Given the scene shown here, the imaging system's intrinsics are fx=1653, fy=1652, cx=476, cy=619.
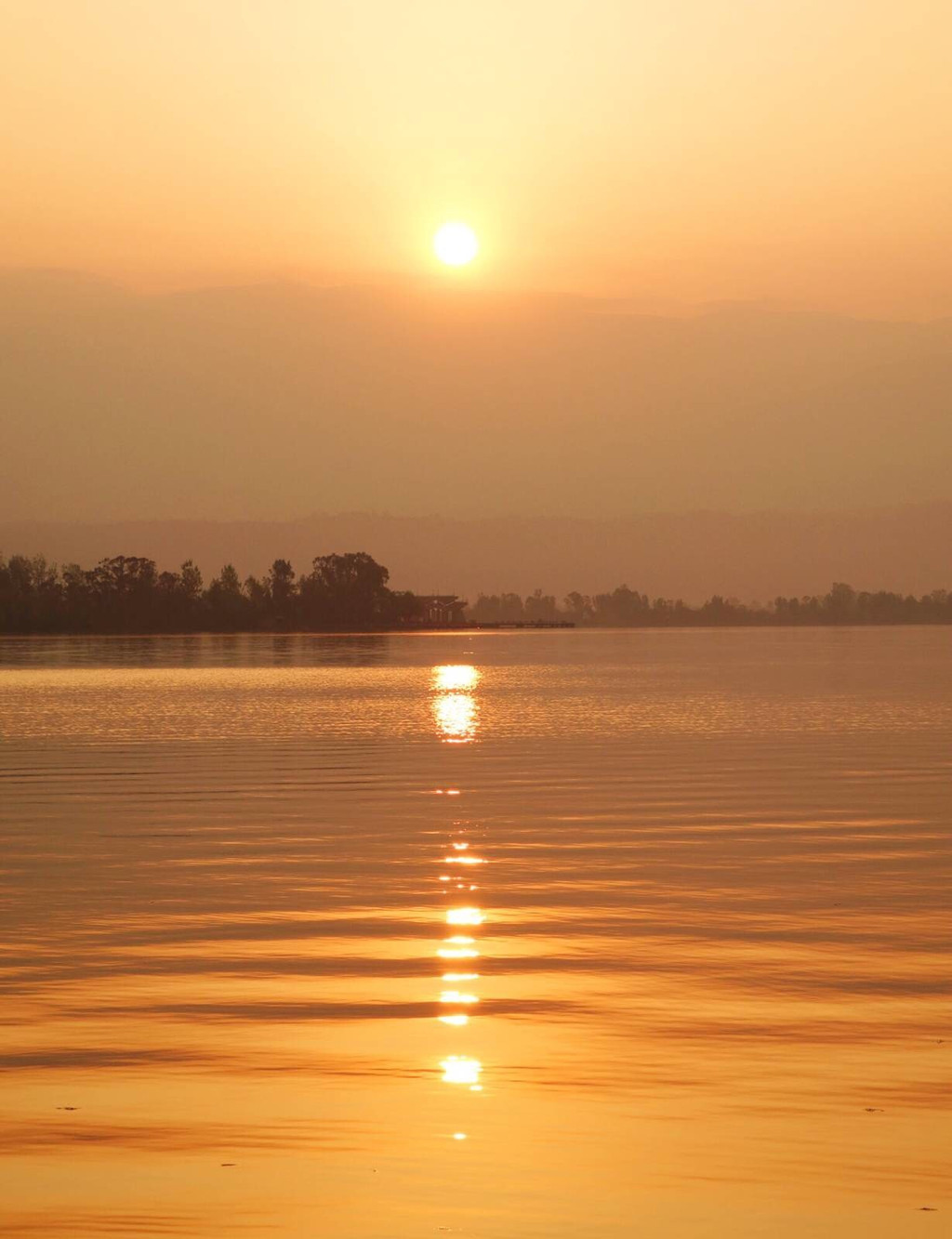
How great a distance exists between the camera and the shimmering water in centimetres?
970

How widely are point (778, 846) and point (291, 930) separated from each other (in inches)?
383

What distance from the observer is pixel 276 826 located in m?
28.6

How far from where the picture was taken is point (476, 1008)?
14.4 meters

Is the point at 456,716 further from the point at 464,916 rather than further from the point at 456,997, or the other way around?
the point at 456,997

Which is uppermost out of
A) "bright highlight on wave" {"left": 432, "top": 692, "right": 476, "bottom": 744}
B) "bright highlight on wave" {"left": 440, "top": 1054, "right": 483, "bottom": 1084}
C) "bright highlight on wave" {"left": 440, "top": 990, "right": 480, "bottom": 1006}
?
"bright highlight on wave" {"left": 440, "top": 1054, "right": 483, "bottom": 1084}

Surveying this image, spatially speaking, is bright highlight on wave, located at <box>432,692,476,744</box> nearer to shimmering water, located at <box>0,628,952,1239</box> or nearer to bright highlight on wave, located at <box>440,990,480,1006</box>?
shimmering water, located at <box>0,628,952,1239</box>

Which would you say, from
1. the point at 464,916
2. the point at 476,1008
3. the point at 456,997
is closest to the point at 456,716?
the point at 464,916

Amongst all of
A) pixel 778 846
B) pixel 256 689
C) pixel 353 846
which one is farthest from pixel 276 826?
pixel 256 689

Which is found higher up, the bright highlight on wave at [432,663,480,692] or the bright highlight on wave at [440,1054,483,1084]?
the bright highlight on wave at [440,1054,483,1084]

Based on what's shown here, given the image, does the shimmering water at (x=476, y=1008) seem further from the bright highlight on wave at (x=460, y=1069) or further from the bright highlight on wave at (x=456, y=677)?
the bright highlight on wave at (x=456, y=677)

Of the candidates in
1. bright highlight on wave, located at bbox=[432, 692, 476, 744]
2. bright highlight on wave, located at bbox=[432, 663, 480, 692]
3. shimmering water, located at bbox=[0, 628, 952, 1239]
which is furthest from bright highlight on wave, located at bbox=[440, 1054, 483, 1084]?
bright highlight on wave, located at bbox=[432, 663, 480, 692]

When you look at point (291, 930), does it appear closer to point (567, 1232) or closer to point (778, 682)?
point (567, 1232)

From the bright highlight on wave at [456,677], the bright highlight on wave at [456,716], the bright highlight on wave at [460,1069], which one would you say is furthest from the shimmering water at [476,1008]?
the bright highlight on wave at [456,677]

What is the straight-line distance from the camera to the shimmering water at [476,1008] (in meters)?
9.70
